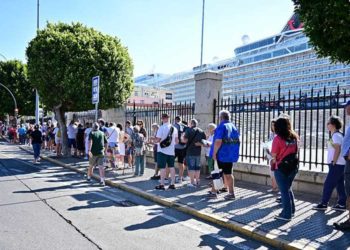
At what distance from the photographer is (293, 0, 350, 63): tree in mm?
5215

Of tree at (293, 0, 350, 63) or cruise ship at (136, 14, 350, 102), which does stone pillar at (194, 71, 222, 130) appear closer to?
→ tree at (293, 0, 350, 63)

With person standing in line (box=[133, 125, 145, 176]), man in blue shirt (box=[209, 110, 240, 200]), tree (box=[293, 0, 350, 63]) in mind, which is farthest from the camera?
person standing in line (box=[133, 125, 145, 176])

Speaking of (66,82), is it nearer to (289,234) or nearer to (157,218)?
(157,218)

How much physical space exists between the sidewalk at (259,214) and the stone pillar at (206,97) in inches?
86.9

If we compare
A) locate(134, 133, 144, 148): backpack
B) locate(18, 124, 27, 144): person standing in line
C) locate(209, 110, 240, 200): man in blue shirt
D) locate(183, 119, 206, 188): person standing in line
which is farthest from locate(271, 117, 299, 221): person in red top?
locate(18, 124, 27, 144): person standing in line

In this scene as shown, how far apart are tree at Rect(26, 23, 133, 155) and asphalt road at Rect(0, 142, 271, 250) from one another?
7.64m

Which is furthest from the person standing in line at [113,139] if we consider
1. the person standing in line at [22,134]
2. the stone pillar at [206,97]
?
the person standing in line at [22,134]

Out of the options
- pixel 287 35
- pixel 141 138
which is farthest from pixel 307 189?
pixel 287 35

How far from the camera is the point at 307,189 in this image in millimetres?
8406

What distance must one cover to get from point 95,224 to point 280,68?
7469cm

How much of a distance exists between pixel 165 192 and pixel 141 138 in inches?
120

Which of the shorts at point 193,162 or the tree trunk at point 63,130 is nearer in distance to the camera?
the shorts at point 193,162

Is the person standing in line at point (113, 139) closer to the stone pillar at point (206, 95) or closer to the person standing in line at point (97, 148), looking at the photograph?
the person standing in line at point (97, 148)

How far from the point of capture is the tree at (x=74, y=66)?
16094 millimetres
